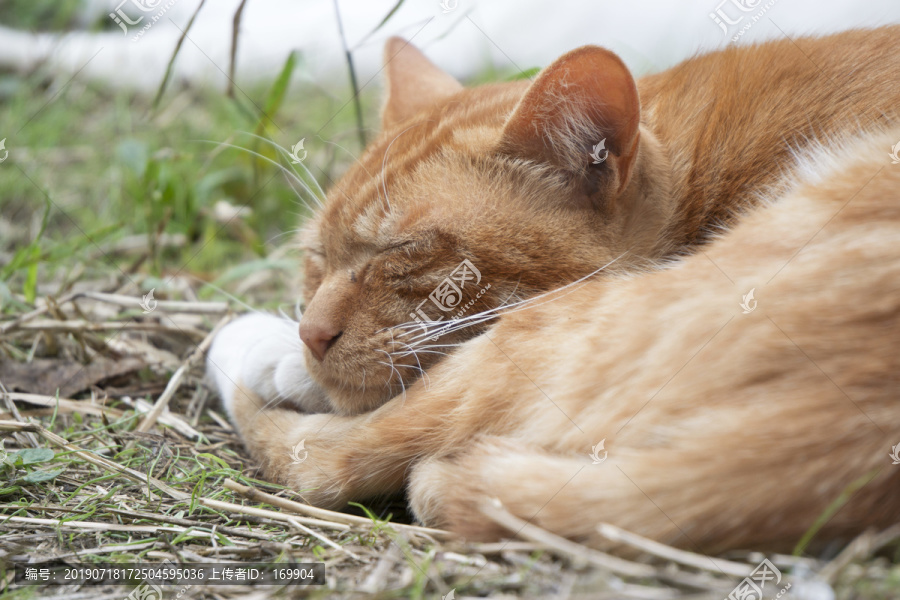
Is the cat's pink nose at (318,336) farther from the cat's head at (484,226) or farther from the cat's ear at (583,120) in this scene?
the cat's ear at (583,120)

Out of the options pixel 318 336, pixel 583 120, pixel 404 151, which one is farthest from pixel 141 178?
pixel 583 120

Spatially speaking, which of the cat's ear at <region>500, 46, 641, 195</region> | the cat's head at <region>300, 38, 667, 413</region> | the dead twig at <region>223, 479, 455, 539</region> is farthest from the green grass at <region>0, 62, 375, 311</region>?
the dead twig at <region>223, 479, 455, 539</region>

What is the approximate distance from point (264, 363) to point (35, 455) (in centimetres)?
61

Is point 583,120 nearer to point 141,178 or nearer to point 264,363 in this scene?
point 264,363

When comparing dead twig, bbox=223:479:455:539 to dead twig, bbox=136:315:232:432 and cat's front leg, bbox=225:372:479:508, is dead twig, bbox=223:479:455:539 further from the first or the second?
dead twig, bbox=136:315:232:432

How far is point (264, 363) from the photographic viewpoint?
208 centimetres

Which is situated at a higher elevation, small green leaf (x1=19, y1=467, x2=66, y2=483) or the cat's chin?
the cat's chin

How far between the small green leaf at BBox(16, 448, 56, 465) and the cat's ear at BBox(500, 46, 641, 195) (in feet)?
4.46

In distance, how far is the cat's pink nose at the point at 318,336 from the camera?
1.78m

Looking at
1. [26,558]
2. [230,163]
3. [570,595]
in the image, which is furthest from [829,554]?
[230,163]

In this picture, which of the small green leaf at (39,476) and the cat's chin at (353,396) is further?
the cat's chin at (353,396)

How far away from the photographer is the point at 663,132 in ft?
6.28

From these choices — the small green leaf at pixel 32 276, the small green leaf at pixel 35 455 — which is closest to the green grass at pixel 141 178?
the small green leaf at pixel 32 276

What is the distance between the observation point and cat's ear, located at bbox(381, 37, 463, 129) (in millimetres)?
2471
